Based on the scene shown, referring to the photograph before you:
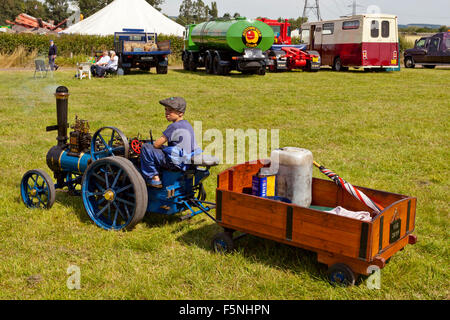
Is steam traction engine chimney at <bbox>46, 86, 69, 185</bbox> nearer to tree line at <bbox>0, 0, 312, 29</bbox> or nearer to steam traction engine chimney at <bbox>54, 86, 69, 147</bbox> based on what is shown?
steam traction engine chimney at <bbox>54, 86, 69, 147</bbox>

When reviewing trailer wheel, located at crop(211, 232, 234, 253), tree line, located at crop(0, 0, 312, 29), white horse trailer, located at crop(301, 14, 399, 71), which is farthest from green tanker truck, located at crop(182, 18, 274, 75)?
tree line, located at crop(0, 0, 312, 29)

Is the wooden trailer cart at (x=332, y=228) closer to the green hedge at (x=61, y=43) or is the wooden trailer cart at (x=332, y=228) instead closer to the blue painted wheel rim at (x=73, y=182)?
the blue painted wheel rim at (x=73, y=182)

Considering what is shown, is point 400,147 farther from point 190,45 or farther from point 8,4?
point 8,4

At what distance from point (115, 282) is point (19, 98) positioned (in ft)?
46.2

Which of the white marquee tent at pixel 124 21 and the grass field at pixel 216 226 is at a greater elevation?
the white marquee tent at pixel 124 21

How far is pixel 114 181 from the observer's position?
538 centimetres

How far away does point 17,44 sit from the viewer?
3272 centimetres

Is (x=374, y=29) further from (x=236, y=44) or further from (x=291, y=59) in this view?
(x=236, y=44)

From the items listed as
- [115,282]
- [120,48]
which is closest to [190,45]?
[120,48]

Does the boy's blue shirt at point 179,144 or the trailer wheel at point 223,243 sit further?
the boy's blue shirt at point 179,144

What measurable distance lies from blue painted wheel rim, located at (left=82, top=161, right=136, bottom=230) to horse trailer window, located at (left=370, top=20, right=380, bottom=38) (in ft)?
72.3

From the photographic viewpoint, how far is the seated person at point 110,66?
74.3 feet

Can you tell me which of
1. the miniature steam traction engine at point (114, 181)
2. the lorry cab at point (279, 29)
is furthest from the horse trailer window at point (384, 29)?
the miniature steam traction engine at point (114, 181)

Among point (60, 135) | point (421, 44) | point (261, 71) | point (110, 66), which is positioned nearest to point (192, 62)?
point (261, 71)
